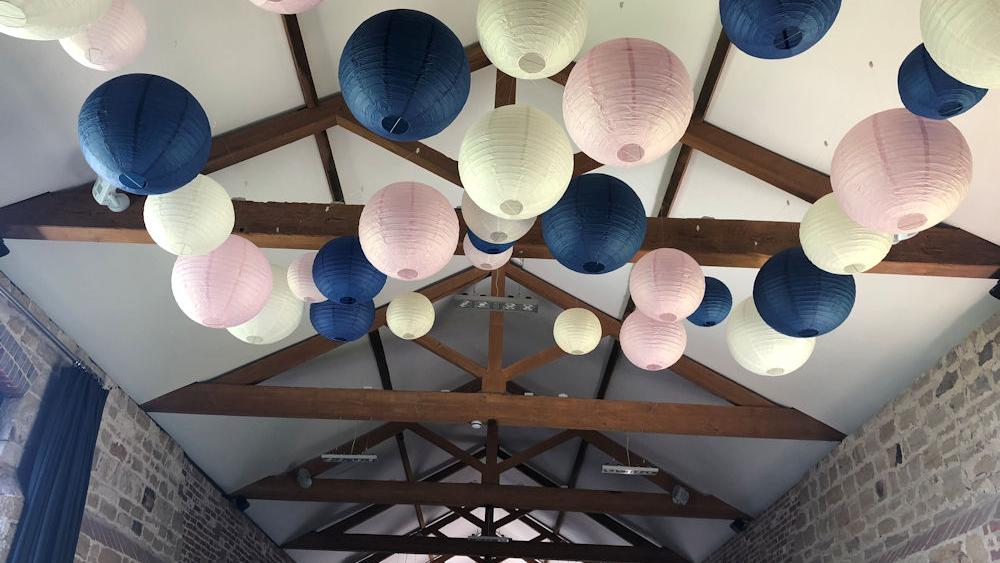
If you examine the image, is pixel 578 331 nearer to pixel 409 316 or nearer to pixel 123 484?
pixel 409 316

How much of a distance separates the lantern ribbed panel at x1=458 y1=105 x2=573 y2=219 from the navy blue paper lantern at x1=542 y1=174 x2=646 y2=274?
31cm

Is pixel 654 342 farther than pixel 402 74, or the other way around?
pixel 654 342

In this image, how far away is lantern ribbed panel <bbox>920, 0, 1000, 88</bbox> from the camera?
1352mm

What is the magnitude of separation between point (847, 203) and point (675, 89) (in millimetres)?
583

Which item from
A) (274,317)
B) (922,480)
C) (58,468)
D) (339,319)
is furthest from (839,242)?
(58,468)

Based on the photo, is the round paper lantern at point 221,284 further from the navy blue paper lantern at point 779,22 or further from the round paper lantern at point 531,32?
the navy blue paper lantern at point 779,22

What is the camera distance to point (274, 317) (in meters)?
2.87

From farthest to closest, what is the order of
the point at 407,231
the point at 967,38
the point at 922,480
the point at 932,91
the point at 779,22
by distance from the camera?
the point at 922,480
the point at 407,231
the point at 932,91
the point at 779,22
the point at 967,38

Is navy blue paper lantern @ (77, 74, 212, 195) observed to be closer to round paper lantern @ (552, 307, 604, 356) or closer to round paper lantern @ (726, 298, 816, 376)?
round paper lantern @ (726, 298, 816, 376)

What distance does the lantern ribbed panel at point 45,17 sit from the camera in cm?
142

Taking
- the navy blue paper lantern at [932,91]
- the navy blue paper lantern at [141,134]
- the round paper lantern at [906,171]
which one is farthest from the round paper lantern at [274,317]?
the navy blue paper lantern at [932,91]

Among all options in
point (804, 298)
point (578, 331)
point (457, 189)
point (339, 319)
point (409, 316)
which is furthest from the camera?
point (457, 189)

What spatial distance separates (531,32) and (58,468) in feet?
12.5

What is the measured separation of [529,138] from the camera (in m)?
1.84
